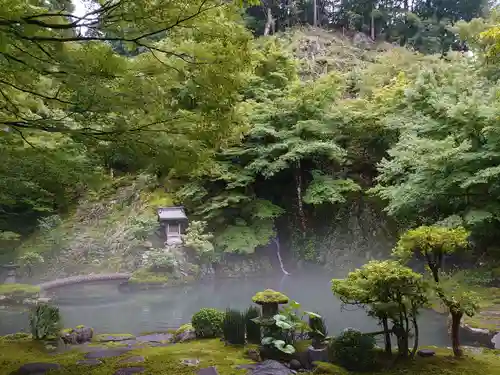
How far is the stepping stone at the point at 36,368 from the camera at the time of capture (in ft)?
13.4

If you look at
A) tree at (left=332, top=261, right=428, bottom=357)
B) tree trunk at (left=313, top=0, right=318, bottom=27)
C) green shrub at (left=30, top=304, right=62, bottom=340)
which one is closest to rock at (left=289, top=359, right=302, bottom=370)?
tree at (left=332, top=261, right=428, bottom=357)

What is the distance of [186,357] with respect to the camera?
459 cm

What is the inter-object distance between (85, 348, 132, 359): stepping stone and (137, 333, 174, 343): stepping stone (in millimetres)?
717

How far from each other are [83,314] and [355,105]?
966cm

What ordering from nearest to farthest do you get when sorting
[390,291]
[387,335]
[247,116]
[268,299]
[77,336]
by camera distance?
[390,291]
[387,335]
[268,299]
[77,336]
[247,116]

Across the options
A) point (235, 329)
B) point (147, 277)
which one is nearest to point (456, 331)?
point (235, 329)

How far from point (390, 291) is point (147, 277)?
8297 mm

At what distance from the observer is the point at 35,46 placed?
298 cm

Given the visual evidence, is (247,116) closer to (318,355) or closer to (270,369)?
(318,355)

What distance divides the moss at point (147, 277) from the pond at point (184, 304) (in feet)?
Answer: 1.14

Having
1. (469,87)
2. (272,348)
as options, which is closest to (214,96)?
(272,348)

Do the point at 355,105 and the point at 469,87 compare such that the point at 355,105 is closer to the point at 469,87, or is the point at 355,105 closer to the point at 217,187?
the point at 469,87

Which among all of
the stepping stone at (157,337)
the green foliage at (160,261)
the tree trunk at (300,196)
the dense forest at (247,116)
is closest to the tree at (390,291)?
the dense forest at (247,116)

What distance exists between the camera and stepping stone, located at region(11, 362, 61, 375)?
13.4 ft
